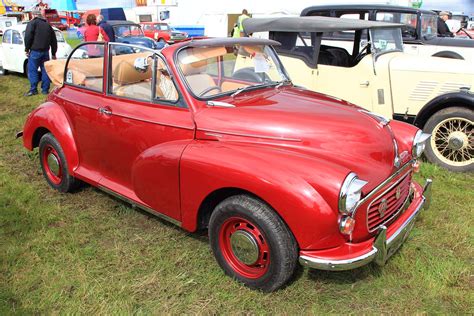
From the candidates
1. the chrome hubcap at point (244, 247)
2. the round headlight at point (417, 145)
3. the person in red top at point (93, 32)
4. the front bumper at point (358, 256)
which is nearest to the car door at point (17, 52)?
the person in red top at point (93, 32)

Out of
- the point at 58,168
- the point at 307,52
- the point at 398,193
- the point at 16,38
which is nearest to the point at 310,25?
the point at 307,52

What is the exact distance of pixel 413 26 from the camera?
774 cm

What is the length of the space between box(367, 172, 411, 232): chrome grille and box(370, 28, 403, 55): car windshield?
2984 mm

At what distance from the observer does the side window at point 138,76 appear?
10.0 feet

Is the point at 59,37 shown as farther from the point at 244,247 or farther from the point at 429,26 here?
the point at 244,247

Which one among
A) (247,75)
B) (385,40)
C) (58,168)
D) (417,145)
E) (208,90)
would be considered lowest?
(58,168)

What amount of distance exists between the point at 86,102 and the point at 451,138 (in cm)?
409

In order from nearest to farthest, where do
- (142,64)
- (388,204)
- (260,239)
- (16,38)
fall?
(260,239)
(388,204)
(142,64)
(16,38)

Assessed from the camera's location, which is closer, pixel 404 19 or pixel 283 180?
pixel 283 180

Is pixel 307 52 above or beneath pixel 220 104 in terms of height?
above

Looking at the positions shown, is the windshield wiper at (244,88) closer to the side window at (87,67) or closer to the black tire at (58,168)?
the side window at (87,67)

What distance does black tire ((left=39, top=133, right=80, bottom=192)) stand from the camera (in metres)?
3.92

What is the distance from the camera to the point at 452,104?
4770mm

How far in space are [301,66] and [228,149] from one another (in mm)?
3310
